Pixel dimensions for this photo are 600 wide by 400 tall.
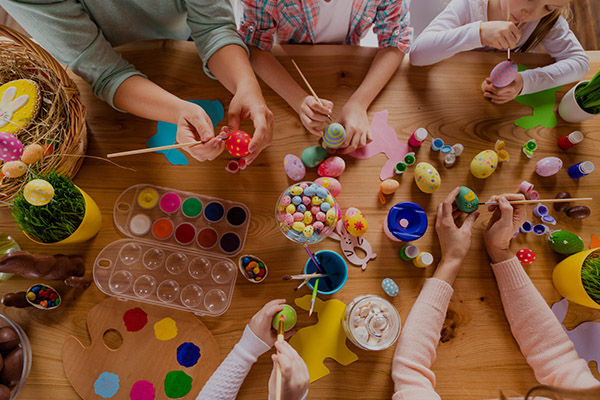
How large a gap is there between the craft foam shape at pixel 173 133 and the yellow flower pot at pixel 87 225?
0.23 m

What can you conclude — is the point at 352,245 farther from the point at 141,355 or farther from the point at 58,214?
the point at 58,214

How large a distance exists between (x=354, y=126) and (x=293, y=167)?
22 centimetres

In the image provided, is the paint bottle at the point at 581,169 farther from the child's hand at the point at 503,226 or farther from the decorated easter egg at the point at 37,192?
the decorated easter egg at the point at 37,192

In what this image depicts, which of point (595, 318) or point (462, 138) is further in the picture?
point (462, 138)

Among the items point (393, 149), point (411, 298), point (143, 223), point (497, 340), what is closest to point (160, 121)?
point (143, 223)

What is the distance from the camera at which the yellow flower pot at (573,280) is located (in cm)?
83

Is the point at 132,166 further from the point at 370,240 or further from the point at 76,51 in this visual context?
the point at 370,240

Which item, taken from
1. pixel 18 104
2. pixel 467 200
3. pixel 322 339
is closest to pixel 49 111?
pixel 18 104

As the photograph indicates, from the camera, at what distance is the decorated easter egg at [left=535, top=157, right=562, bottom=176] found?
97cm

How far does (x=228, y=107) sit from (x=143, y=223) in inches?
16.7

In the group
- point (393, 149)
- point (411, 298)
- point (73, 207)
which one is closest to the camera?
point (73, 207)

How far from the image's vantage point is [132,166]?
0.94 meters

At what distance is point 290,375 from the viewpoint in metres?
0.71

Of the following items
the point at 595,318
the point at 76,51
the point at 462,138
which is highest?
the point at 76,51
